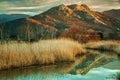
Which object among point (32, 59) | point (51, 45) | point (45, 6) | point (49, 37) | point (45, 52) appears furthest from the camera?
point (45, 6)

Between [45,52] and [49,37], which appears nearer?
[45,52]

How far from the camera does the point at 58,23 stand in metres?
10.2

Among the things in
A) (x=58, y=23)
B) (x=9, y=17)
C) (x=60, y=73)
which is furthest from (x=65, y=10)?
(x=60, y=73)

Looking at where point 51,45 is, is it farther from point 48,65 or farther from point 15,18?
point 15,18


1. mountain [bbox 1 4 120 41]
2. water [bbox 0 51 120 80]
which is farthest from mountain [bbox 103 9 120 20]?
water [bbox 0 51 120 80]

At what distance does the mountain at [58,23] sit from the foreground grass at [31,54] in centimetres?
125

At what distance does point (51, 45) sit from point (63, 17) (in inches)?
83.5

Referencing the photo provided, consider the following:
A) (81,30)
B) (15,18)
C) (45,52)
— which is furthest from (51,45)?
(81,30)

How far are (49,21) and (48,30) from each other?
10.0 inches

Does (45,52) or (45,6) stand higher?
(45,6)

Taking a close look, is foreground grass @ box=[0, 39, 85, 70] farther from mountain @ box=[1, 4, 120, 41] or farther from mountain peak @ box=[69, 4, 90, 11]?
mountain peak @ box=[69, 4, 90, 11]

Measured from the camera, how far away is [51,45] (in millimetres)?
8414

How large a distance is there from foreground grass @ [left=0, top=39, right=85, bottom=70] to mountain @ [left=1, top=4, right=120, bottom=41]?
1.25 metres

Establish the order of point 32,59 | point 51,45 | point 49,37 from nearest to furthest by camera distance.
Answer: point 32,59 < point 51,45 < point 49,37
